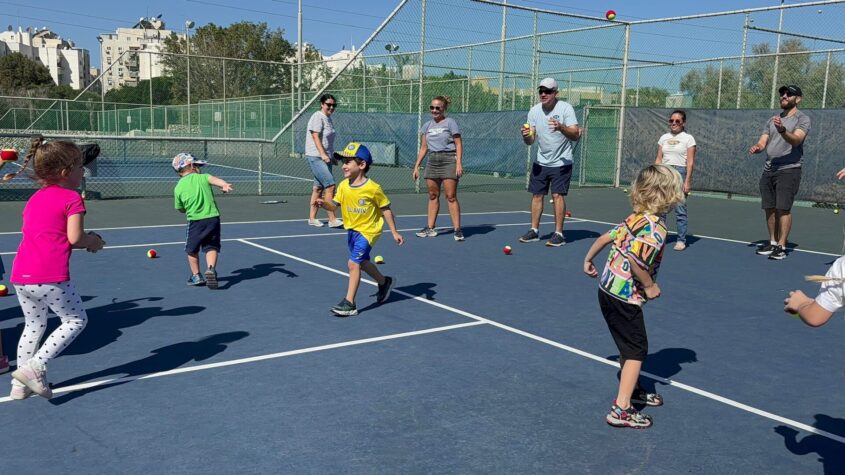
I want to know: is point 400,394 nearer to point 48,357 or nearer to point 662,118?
point 48,357

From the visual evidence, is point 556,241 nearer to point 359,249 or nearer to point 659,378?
point 359,249

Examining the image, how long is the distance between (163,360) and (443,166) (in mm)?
6313

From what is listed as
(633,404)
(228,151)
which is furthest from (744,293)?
(228,151)

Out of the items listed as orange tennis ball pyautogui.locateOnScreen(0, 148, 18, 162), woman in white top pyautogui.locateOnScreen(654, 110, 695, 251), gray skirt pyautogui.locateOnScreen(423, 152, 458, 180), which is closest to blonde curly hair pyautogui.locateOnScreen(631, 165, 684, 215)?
orange tennis ball pyautogui.locateOnScreen(0, 148, 18, 162)

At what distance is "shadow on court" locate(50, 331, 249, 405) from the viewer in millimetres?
4344

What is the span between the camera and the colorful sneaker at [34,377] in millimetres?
3955

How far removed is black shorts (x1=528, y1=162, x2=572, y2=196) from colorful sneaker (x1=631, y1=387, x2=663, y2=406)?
6.09 metres

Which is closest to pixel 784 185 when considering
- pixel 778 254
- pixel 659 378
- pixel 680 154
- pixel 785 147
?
pixel 785 147

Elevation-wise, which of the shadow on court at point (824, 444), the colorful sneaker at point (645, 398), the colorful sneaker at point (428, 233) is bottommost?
the shadow on court at point (824, 444)

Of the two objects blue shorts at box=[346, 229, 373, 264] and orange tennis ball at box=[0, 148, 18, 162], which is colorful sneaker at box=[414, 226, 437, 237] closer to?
blue shorts at box=[346, 229, 373, 264]

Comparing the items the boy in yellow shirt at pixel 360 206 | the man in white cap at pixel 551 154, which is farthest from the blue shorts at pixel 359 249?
the man in white cap at pixel 551 154

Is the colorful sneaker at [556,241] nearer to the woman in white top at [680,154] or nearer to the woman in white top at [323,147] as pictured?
the woman in white top at [680,154]

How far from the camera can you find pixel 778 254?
30.9ft

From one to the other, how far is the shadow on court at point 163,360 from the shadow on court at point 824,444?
11.7 ft
